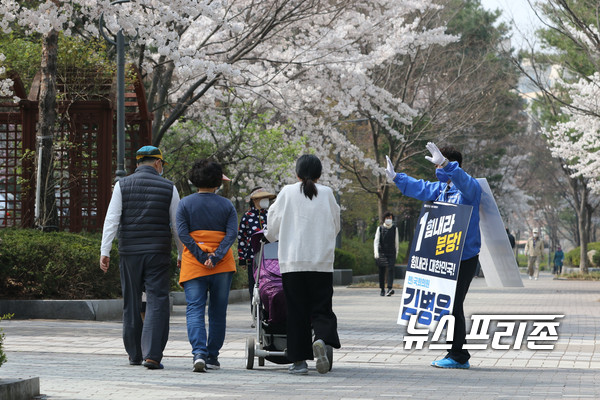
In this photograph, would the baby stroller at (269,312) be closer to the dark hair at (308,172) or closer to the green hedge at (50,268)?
the dark hair at (308,172)

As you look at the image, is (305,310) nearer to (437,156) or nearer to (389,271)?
(437,156)

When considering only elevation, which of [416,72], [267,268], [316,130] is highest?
[416,72]

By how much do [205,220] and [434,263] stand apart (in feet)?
6.52

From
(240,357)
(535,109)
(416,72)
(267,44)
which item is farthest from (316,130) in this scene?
(535,109)

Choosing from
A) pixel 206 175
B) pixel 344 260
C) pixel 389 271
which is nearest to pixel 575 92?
pixel 389 271

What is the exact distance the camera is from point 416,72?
32.4 m

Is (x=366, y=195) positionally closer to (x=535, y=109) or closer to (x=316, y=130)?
(x=535, y=109)

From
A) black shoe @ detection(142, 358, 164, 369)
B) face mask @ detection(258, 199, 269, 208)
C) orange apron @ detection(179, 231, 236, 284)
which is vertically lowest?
black shoe @ detection(142, 358, 164, 369)

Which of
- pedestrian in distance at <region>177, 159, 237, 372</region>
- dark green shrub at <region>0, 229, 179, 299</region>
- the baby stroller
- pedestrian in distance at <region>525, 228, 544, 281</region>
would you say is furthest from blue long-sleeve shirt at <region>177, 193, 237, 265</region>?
pedestrian in distance at <region>525, 228, 544, 281</region>

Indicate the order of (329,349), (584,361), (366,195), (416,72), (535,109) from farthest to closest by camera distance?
(535,109), (366,195), (416,72), (584,361), (329,349)

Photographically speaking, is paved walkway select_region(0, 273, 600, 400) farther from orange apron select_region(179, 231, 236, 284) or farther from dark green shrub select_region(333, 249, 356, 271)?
dark green shrub select_region(333, 249, 356, 271)

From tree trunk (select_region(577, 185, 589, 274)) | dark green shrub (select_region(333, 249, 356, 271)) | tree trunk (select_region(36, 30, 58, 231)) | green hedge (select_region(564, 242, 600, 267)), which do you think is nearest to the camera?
tree trunk (select_region(36, 30, 58, 231))

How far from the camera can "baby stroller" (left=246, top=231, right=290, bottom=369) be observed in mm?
8766

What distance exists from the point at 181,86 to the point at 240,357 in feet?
47.5
